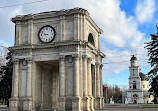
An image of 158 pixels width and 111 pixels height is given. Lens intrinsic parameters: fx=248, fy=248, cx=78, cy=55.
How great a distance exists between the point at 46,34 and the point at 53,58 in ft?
13.9

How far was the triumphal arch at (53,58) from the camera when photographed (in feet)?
118

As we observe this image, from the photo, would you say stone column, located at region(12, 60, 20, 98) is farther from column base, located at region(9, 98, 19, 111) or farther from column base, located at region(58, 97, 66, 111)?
column base, located at region(58, 97, 66, 111)

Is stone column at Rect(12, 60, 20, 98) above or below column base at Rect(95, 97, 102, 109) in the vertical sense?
above

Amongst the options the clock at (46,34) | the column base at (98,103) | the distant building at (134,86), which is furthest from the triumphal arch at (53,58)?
the distant building at (134,86)

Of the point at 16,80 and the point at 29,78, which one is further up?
the point at 29,78

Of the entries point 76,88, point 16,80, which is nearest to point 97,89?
point 76,88

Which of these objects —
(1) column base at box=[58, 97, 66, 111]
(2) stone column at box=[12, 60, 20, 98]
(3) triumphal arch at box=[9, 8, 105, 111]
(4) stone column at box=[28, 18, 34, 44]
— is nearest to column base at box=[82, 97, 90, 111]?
(3) triumphal arch at box=[9, 8, 105, 111]

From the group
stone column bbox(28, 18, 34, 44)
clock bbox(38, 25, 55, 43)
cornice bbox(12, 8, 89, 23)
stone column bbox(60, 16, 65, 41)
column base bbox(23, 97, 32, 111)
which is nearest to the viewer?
column base bbox(23, 97, 32, 111)

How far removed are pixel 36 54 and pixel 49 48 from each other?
2.35 metres

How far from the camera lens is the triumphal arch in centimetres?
3588

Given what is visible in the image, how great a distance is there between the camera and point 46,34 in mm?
39281

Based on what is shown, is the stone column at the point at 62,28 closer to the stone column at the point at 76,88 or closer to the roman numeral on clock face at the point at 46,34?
the roman numeral on clock face at the point at 46,34

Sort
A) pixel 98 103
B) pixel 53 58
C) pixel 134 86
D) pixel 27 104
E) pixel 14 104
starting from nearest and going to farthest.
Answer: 1. pixel 27 104
2. pixel 14 104
3. pixel 53 58
4. pixel 98 103
5. pixel 134 86

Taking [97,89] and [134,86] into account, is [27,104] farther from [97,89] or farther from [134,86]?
[134,86]
